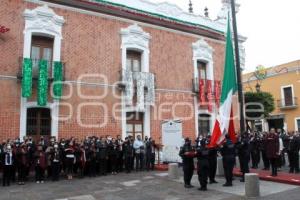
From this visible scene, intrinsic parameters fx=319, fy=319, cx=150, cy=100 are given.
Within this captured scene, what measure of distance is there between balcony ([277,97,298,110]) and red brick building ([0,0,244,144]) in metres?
18.0

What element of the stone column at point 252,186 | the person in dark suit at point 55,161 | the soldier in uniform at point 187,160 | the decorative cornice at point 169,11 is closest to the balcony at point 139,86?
the decorative cornice at point 169,11

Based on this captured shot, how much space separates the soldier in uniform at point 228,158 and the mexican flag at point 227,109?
25cm

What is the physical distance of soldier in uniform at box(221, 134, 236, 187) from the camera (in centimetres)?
1039

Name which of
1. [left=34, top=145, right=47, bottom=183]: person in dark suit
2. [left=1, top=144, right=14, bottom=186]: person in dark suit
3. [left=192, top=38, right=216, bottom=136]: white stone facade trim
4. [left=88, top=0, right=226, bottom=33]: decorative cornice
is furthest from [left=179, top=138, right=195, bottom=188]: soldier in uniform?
[left=88, top=0, right=226, bottom=33]: decorative cornice

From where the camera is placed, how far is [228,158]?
1042cm

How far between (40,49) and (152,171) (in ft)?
25.3

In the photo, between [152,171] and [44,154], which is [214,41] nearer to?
[152,171]

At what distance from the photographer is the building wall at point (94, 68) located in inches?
542

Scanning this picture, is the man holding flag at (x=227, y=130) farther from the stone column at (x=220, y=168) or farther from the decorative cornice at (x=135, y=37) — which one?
the decorative cornice at (x=135, y=37)

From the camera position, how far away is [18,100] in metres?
13.8

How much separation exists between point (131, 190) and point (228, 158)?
3315 millimetres

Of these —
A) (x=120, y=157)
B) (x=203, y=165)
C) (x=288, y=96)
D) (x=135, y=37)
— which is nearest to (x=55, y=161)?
(x=120, y=157)

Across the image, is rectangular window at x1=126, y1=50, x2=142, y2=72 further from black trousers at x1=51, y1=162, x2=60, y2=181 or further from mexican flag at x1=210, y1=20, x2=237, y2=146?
black trousers at x1=51, y1=162, x2=60, y2=181

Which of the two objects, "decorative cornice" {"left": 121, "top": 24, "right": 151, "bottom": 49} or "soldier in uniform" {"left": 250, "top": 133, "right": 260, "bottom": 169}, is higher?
"decorative cornice" {"left": 121, "top": 24, "right": 151, "bottom": 49}
